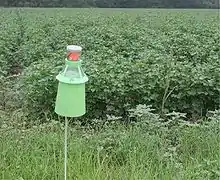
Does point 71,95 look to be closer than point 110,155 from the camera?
Yes

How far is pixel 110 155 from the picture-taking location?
3.20 m

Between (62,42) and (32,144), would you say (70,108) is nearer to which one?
(32,144)

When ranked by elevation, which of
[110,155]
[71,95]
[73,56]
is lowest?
[110,155]

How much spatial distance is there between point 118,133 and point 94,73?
1.39 metres

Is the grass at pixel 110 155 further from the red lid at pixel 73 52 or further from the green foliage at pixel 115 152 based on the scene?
the red lid at pixel 73 52

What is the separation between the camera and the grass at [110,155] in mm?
2780

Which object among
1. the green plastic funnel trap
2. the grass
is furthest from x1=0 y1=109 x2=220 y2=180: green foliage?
the green plastic funnel trap

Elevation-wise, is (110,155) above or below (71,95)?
below

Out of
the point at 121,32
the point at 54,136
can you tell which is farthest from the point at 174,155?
the point at 121,32

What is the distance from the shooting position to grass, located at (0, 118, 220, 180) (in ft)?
9.12

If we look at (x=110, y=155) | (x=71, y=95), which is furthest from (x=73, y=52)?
(x=110, y=155)

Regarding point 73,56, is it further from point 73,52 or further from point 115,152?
point 115,152

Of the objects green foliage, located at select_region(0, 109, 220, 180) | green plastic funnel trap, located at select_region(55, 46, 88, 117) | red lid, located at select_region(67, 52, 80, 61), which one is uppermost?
red lid, located at select_region(67, 52, 80, 61)

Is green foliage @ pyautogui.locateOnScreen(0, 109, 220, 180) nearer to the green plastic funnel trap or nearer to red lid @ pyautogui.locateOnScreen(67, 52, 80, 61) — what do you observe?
the green plastic funnel trap
